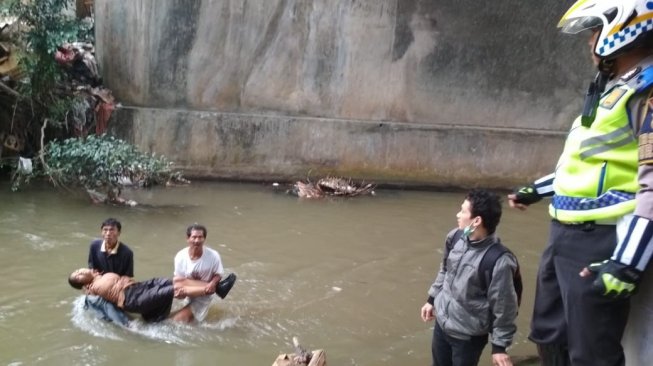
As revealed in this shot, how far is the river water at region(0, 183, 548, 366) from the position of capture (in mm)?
4723

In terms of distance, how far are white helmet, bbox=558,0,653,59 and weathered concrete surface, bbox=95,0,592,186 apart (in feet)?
27.7

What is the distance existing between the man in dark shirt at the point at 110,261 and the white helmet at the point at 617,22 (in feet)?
12.8

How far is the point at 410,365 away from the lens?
4602mm

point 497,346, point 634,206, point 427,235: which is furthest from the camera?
point 427,235

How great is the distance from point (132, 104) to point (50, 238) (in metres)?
3.96

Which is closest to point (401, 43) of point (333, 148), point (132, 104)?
point (333, 148)

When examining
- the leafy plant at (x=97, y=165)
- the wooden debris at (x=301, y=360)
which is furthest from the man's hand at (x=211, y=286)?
the leafy plant at (x=97, y=165)

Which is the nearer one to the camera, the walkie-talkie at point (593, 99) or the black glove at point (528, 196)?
the walkie-talkie at point (593, 99)

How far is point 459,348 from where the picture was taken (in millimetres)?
3312

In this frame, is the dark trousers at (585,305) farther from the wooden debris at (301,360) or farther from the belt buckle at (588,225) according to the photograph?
the wooden debris at (301,360)

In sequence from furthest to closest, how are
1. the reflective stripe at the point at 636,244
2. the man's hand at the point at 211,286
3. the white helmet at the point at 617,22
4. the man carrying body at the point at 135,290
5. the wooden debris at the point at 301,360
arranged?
the man's hand at the point at 211,286 < the man carrying body at the point at 135,290 < the wooden debris at the point at 301,360 < the white helmet at the point at 617,22 < the reflective stripe at the point at 636,244

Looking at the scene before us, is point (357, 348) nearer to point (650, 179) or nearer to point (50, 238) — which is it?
point (650, 179)

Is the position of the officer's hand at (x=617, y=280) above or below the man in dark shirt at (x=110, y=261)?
above

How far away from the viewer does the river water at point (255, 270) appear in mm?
4723
